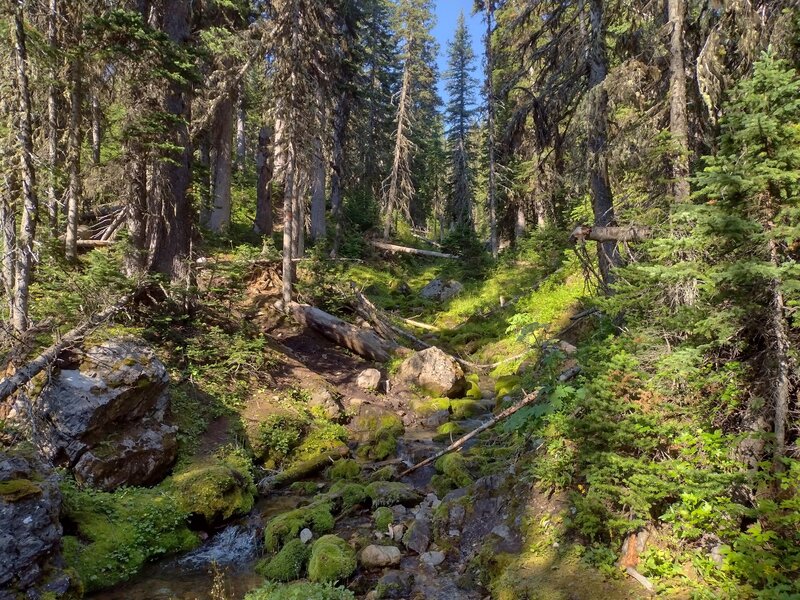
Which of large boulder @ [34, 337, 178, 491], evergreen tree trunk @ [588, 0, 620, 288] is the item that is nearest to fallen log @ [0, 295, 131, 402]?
large boulder @ [34, 337, 178, 491]

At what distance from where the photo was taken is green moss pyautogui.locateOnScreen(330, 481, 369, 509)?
8.00 metres

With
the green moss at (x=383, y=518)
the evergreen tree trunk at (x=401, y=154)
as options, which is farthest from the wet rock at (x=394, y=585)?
the evergreen tree trunk at (x=401, y=154)

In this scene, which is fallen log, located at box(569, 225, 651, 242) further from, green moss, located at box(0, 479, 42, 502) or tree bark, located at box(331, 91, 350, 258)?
tree bark, located at box(331, 91, 350, 258)

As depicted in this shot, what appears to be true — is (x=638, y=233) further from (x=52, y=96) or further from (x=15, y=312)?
(x=52, y=96)

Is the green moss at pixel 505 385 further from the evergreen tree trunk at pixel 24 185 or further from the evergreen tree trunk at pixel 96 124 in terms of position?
the evergreen tree trunk at pixel 96 124

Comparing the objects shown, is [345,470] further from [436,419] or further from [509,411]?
[509,411]

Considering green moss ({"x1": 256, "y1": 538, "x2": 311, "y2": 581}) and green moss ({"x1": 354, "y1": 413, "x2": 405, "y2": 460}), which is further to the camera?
green moss ({"x1": 354, "y1": 413, "x2": 405, "y2": 460})

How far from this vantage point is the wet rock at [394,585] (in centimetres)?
565

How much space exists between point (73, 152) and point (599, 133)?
1102 centimetres

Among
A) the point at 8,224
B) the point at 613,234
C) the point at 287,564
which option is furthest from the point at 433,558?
the point at 8,224

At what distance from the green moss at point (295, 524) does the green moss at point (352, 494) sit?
14.1 inches

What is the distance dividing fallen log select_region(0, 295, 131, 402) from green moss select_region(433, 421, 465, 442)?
7.45 metres

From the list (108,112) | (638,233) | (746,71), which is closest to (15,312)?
(108,112)

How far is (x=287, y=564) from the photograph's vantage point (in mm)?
6445
